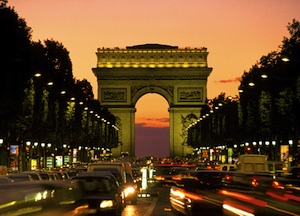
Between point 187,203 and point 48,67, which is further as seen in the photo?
point 48,67

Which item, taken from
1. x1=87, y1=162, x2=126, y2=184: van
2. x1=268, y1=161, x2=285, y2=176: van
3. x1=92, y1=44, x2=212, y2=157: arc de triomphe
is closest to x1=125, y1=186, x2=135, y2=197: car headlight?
x1=87, y1=162, x2=126, y2=184: van

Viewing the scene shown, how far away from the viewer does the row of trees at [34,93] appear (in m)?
56.7

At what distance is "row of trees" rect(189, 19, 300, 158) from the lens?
2758 inches

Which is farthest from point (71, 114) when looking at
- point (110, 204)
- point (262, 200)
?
point (262, 200)

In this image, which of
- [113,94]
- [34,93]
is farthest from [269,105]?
[113,94]

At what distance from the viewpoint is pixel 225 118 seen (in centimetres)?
12688

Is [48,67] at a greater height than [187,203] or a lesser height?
greater

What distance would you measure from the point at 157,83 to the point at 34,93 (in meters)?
116

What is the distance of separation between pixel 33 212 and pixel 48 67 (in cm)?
8935

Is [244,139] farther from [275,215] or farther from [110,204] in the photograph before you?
[275,215]

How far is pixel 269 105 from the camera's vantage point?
8550 cm

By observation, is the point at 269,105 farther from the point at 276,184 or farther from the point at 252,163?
the point at 276,184

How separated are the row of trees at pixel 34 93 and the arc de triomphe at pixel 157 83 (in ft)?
150

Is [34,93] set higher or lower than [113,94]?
lower
